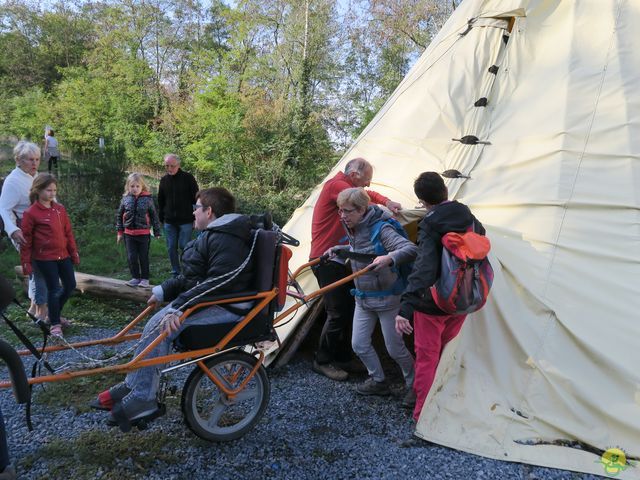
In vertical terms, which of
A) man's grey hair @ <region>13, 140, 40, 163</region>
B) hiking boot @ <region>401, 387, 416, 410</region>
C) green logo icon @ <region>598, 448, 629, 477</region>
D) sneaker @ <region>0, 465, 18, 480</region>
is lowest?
sneaker @ <region>0, 465, 18, 480</region>

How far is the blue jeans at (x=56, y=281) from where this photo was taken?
461cm

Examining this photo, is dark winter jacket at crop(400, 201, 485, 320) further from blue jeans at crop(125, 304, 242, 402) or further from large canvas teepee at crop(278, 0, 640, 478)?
blue jeans at crop(125, 304, 242, 402)

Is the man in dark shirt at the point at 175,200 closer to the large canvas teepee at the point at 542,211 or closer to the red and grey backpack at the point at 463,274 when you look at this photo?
the large canvas teepee at the point at 542,211

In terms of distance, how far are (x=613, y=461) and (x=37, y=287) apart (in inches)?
198

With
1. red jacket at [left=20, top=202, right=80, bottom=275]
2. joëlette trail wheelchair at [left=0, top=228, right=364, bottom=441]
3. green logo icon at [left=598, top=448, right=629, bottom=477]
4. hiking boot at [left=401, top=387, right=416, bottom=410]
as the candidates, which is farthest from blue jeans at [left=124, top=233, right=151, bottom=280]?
green logo icon at [left=598, top=448, right=629, bottom=477]

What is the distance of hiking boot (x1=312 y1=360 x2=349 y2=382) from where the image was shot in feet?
13.4

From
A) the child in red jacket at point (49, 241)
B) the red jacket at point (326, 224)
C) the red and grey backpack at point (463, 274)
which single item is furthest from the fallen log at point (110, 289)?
the red and grey backpack at point (463, 274)

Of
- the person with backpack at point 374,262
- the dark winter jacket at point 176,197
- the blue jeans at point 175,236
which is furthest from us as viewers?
the blue jeans at point 175,236

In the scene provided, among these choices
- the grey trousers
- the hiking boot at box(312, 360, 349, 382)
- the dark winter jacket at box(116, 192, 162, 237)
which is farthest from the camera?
the dark winter jacket at box(116, 192, 162, 237)

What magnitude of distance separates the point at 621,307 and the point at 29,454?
3.97 meters

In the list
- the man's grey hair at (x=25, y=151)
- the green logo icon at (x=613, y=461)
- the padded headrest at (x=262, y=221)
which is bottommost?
the green logo icon at (x=613, y=461)

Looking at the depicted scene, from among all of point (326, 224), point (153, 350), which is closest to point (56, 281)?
point (153, 350)

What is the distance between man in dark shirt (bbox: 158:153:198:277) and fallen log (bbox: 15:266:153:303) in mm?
799

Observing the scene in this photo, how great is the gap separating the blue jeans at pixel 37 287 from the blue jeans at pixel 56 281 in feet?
0.16
